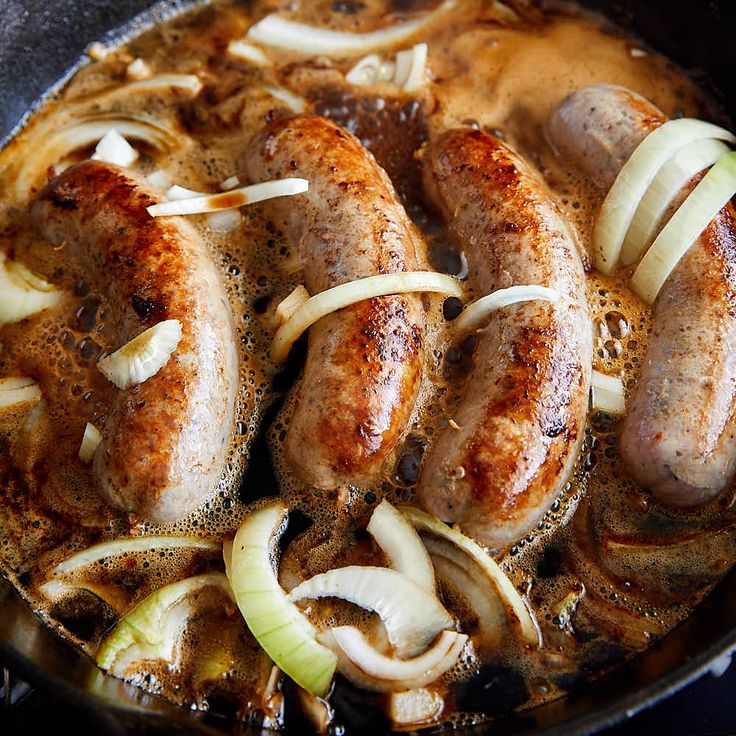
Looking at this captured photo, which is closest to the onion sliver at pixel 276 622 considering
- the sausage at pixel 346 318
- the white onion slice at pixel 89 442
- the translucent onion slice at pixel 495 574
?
the sausage at pixel 346 318

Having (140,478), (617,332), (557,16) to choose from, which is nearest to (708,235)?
(617,332)

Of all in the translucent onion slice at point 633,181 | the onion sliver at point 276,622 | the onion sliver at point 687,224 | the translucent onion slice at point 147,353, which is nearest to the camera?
the onion sliver at point 276,622

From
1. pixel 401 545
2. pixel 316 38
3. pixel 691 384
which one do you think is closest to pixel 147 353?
pixel 401 545

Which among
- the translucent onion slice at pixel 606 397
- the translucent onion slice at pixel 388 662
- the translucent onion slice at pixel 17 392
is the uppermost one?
the translucent onion slice at pixel 17 392

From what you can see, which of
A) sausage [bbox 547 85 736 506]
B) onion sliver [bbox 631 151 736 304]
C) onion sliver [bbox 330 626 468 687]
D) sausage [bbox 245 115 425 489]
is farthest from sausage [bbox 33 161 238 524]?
onion sliver [bbox 631 151 736 304]

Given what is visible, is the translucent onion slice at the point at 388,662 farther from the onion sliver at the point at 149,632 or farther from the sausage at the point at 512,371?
the onion sliver at the point at 149,632
